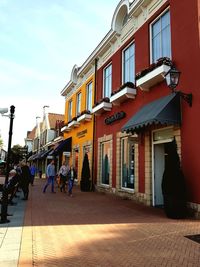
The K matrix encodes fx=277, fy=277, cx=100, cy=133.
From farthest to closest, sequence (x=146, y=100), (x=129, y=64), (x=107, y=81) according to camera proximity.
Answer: (x=107, y=81) < (x=129, y=64) < (x=146, y=100)

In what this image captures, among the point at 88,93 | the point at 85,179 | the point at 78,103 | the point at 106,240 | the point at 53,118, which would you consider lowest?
the point at 106,240

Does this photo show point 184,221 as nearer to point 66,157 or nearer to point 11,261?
point 11,261

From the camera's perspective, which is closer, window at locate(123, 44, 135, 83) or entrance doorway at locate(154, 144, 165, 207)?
entrance doorway at locate(154, 144, 165, 207)

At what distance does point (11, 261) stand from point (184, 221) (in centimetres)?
484

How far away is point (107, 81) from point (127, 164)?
225 inches

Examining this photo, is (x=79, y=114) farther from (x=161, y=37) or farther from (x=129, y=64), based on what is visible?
(x=161, y=37)

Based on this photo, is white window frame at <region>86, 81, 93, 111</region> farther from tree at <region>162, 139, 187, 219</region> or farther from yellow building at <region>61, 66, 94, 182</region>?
tree at <region>162, 139, 187, 219</region>

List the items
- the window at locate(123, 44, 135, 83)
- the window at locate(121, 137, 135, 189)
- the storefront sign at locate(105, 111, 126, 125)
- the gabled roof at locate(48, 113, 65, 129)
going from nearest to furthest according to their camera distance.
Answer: the window at locate(121, 137, 135, 189) → the window at locate(123, 44, 135, 83) → the storefront sign at locate(105, 111, 126, 125) → the gabled roof at locate(48, 113, 65, 129)

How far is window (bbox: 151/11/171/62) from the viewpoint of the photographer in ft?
34.5

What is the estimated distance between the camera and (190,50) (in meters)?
8.88

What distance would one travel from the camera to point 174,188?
8.00 metres

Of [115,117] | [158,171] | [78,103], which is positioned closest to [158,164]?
[158,171]

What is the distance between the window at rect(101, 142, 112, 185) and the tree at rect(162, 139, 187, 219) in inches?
267

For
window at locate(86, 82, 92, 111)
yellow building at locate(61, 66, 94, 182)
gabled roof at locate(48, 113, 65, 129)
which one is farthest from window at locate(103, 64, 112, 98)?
gabled roof at locate(48, 113, 65, 129)
